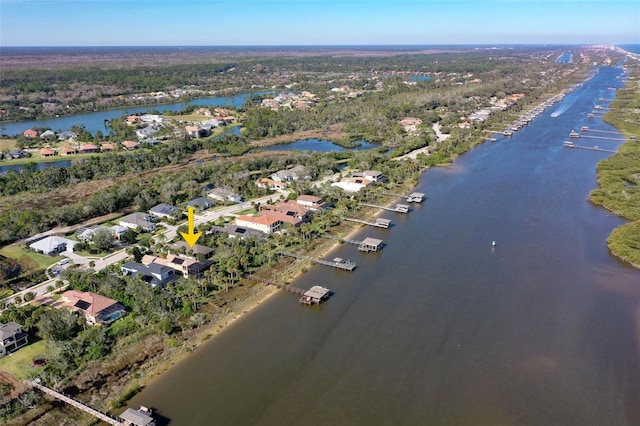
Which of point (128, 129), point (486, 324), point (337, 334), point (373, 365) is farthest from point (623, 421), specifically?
point (128, 129)

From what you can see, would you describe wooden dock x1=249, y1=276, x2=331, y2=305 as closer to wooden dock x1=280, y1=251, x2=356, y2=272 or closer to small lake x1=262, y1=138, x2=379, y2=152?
wooden dock x1=280, y1=251, x2=356, y2=272

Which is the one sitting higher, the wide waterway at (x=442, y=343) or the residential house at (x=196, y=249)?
the residential house at (x=196, y=249)

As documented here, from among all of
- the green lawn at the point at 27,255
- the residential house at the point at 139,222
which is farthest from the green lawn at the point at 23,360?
the residential house at the point at 139,222

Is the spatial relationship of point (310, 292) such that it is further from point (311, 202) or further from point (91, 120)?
point (91, 120)

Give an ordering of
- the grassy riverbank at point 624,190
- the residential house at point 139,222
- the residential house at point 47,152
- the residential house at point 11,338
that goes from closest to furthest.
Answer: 1. the residential house at point 11,338
2. the grassy riverbank at point 624,190
3. the residential house at point 139,222
4. the residential house at point 47,152

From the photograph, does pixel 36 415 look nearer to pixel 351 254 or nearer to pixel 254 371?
pixel 254 371

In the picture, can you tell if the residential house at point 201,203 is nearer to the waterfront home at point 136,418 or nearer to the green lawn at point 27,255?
the green lawn at point 27,255
